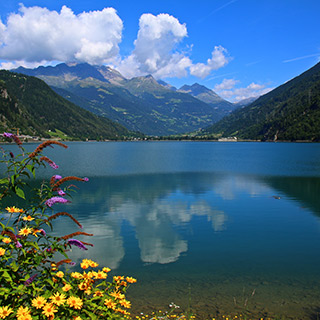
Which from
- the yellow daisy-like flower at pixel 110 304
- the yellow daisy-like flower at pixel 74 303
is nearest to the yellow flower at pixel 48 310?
the yellow daisy-like flower at pixel 74 303

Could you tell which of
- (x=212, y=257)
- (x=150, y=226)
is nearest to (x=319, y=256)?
(x=212, y=257)

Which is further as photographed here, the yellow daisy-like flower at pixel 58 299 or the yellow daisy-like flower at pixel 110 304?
the yellow daisy-like flower at pixel 110 304

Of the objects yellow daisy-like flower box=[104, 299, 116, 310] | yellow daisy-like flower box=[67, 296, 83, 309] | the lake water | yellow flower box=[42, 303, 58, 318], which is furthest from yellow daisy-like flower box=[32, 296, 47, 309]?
the lake water

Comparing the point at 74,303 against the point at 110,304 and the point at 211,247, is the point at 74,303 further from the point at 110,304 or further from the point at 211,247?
the point at 211,247

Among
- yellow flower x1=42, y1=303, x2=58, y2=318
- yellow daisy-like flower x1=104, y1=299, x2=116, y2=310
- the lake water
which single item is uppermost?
yellow flower x1=42, y1=303, x2=58, y2=318

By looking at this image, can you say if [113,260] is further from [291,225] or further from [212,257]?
[291,225]

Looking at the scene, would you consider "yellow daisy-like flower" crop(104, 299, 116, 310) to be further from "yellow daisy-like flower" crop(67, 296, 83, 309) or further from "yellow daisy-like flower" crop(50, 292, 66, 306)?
"yellow daisy-like flower" crop(50, 292, 66, 306)

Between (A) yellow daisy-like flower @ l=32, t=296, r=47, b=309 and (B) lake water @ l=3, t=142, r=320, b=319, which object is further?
(B) lake water @ l=3, t=142, r=320, b=319

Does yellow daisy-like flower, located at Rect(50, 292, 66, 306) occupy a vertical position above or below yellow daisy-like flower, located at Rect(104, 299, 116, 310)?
above

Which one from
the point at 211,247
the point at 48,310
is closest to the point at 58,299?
the point at 48,310

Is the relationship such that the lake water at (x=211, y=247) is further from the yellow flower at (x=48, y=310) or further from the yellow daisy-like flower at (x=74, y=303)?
the yellow flower at (x=48, y=310)

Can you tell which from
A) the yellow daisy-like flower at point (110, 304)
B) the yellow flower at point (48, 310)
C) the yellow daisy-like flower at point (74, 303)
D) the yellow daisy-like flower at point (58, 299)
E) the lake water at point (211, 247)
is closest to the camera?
the yellow flower at point (48, 310)

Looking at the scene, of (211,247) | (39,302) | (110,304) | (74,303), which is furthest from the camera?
(211,247)

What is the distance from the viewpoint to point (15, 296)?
727 centimetres
